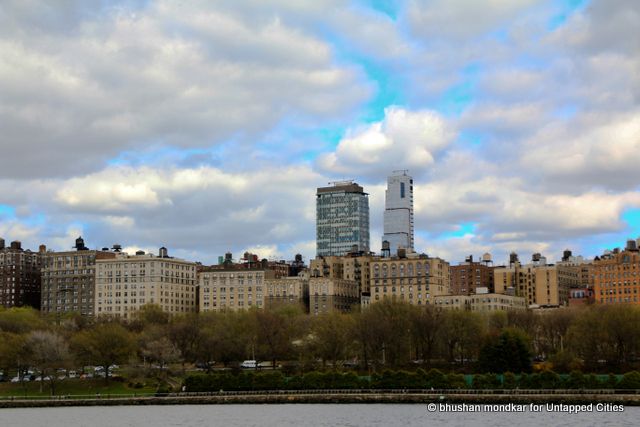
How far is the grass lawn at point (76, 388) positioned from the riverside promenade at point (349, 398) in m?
6.90

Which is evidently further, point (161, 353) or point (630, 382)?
point (161, 353)

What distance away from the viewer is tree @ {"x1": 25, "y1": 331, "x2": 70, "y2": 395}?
185000 millimetres

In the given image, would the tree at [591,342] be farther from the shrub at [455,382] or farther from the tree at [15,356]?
the tree at [15,356]

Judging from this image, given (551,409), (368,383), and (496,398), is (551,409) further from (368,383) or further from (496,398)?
(368,383)

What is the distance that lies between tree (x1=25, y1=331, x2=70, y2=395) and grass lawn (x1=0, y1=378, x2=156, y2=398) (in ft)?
5.74

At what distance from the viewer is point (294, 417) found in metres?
135

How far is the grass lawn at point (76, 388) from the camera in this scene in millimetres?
184800

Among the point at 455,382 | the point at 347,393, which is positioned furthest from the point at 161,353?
the point at 455,382

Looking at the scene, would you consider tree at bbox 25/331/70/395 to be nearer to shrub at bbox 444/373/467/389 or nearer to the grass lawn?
the grass lawn

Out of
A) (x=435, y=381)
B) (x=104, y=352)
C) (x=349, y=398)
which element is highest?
(x=104, y=352)

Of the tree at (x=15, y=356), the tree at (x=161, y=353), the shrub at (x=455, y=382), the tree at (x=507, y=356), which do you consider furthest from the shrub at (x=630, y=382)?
the tree at (x=15, y=356)

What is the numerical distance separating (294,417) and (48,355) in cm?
6471

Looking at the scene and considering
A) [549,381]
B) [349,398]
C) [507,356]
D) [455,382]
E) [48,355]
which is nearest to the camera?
[549,381]

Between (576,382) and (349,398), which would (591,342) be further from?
(349,398)
